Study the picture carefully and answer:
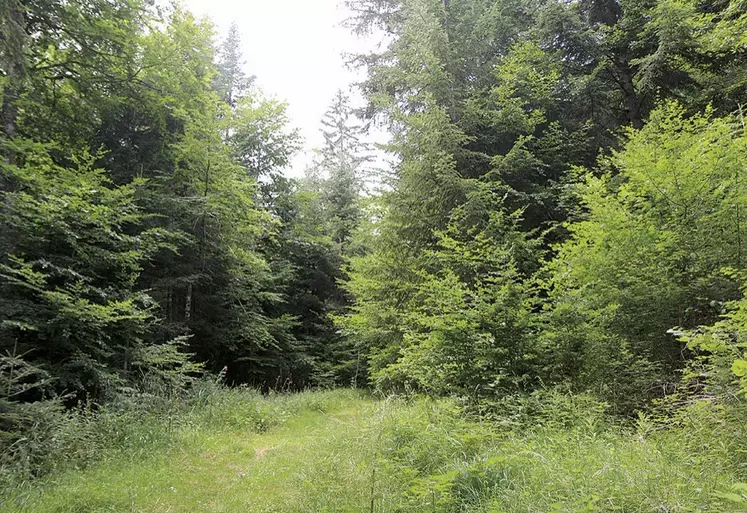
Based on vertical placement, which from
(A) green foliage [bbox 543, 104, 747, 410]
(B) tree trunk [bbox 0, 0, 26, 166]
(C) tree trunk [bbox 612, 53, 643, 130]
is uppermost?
(C) tree trunk [bbox 612, 53, 643, 130]

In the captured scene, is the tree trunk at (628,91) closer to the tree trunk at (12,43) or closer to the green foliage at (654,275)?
the green foliage at (654,275)

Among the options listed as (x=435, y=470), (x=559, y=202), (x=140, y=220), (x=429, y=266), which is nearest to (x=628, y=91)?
(x=559, y=202)

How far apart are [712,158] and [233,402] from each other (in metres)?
9.58

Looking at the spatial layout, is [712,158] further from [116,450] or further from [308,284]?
[308,284]

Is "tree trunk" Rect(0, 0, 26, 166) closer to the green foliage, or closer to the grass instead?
the grass

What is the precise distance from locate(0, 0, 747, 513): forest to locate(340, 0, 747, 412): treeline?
63 mm

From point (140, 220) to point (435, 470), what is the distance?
8.71 m

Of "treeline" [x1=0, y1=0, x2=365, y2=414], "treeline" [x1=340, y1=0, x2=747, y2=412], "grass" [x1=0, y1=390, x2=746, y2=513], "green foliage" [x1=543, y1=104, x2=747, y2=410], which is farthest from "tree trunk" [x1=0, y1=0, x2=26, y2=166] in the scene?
"green foliage" [x1=543, y1=104, x2=747, y2=410]

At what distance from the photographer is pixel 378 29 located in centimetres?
1505

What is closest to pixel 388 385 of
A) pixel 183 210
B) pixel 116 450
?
pixel 116 450

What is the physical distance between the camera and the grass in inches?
113

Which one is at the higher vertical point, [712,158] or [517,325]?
[712,158]

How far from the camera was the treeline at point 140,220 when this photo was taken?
6.36 meters

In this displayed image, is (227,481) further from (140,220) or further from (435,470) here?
(140,220)
